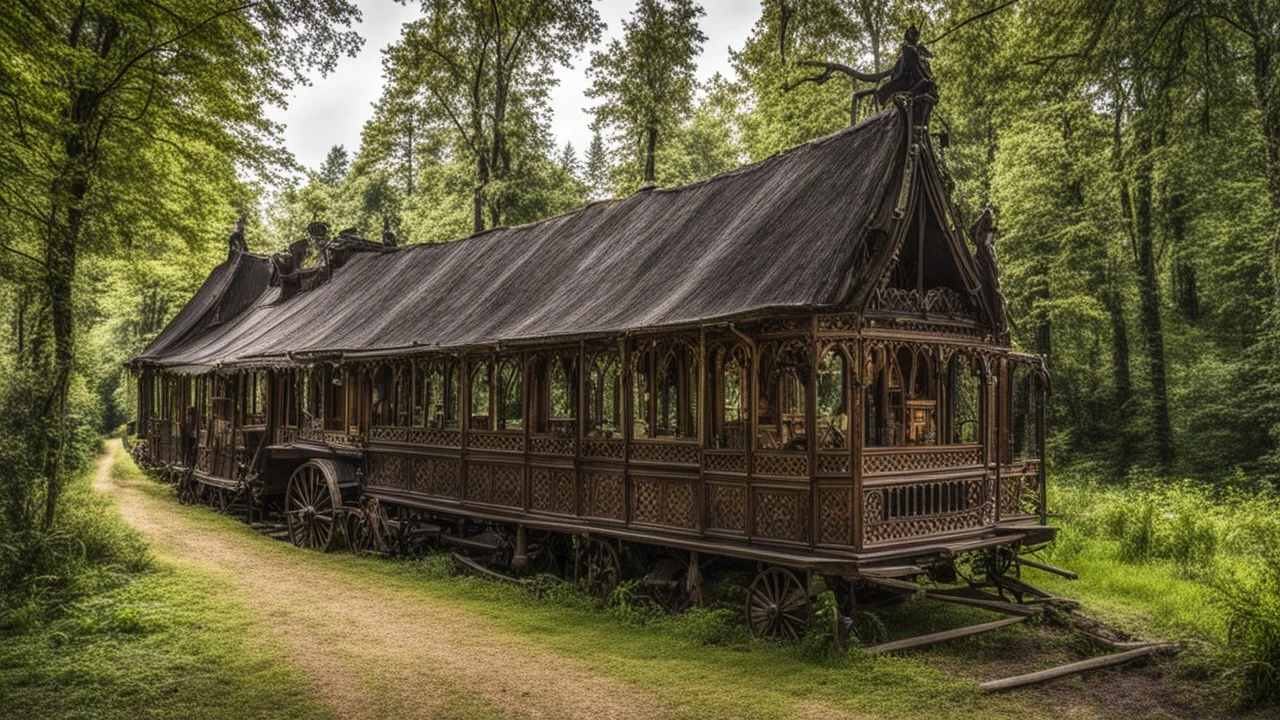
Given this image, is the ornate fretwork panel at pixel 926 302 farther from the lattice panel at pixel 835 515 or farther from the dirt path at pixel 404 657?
the dirt path at pixel 404 657

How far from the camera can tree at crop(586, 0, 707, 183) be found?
32562mm

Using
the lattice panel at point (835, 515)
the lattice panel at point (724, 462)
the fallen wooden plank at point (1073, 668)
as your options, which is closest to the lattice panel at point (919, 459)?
the lattice panel at point (835, 515)

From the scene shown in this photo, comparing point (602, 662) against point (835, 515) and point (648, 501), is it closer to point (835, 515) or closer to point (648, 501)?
point (648, 501)

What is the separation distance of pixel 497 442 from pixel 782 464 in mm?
6177

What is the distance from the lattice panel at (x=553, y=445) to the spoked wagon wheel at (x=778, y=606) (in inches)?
159

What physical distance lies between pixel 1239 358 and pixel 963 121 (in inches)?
534

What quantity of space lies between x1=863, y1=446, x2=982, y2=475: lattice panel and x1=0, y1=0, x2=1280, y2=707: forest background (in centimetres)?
465

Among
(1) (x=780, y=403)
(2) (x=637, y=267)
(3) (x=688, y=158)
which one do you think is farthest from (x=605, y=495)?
(3) (x=688, y=158)

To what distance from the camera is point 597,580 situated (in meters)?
12.9

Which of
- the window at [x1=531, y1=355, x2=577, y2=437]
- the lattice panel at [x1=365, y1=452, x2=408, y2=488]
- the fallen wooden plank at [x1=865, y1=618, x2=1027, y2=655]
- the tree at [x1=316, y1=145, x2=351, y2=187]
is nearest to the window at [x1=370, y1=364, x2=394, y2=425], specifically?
the lattice panel at [x1=365, y1=452, x2=408, y2=488]

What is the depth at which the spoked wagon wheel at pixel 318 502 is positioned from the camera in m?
17.2

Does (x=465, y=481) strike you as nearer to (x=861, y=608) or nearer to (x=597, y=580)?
(x=597, y=580)

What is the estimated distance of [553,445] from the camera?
13977 millimetres

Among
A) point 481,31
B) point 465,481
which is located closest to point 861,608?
point 465,481
